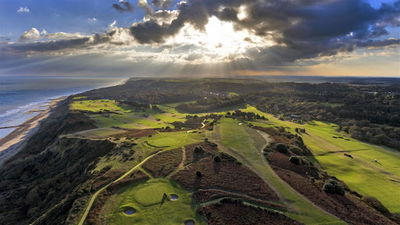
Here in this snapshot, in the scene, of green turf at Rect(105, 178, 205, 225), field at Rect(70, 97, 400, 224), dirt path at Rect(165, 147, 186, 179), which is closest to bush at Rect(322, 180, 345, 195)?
field at Rect(70, 97, 400, 224)

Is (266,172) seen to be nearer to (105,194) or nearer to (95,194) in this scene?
(105,194)

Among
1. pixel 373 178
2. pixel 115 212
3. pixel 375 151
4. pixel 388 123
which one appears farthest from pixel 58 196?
pixel 388 123

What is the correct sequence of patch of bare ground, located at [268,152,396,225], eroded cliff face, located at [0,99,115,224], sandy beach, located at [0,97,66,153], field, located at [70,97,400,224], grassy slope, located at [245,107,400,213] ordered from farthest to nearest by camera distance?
sandy beach, located at [0,97,66,153], grassy slope, located at [245,107,400,213], eroded cliff face, located at [0,99,115,224], patch of bare ground, located at [268,152,396,225], field, located at [70,97,400,224]

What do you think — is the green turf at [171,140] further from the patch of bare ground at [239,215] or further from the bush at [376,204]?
the bush at [376,204]

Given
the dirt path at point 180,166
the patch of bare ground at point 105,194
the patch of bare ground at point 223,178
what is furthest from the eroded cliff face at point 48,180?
the patch of bare ground at point 223,178

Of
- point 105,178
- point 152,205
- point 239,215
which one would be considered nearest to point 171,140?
point 105,178

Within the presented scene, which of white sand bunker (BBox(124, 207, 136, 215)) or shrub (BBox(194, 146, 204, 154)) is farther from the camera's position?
shrub (BBox(194, 146, 204, 154))

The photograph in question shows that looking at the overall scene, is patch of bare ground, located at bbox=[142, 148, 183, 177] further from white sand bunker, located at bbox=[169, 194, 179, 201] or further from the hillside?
white sand bunker, located at bbox=[169, 194, 179, 201]
